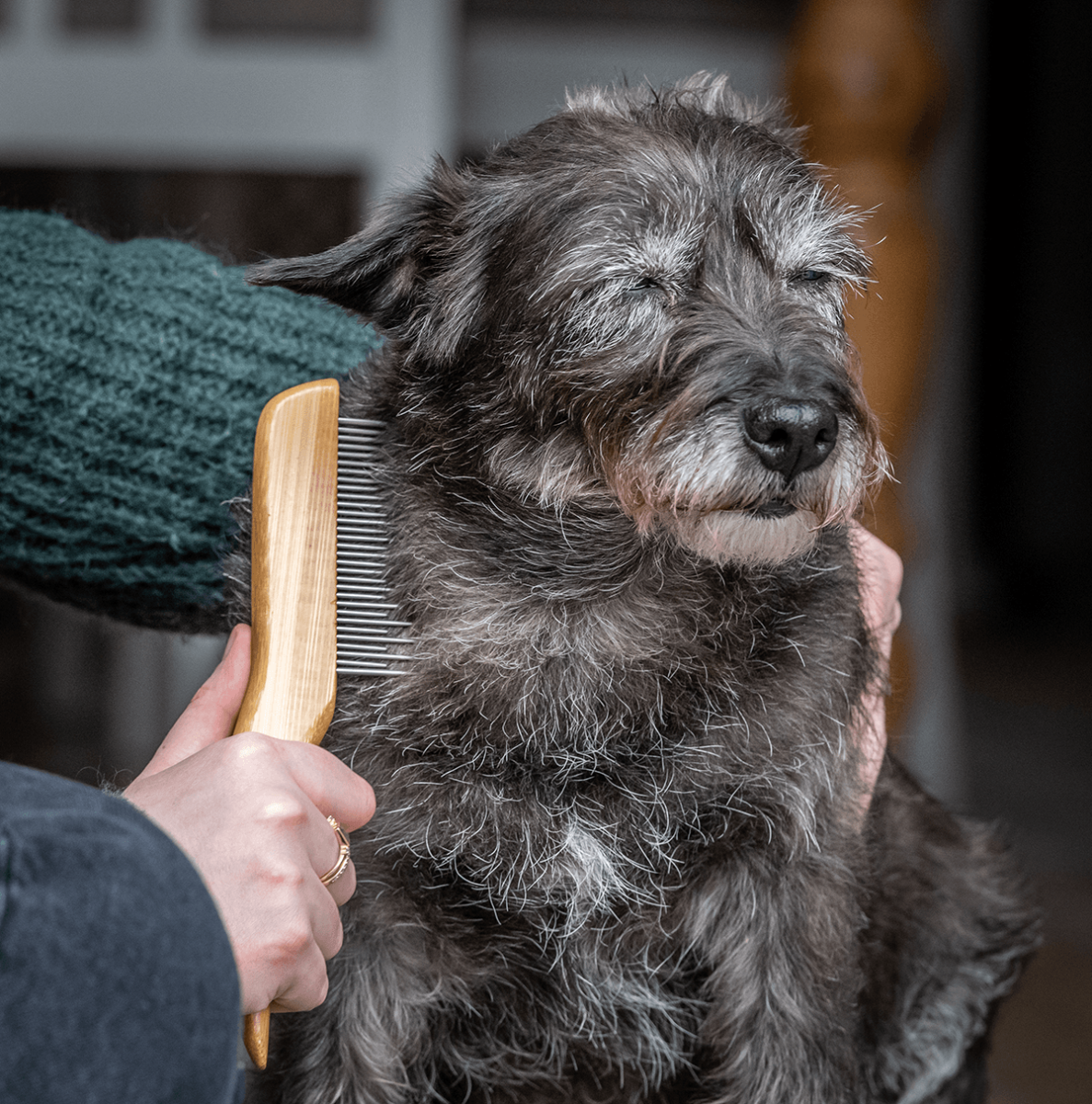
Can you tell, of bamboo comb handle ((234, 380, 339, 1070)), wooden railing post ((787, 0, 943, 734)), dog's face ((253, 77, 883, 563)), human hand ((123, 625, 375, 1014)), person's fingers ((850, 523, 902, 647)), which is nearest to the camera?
human hand ((123, 625, 375, 1014))

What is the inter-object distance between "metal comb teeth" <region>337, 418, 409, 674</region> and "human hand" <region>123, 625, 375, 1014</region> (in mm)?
289

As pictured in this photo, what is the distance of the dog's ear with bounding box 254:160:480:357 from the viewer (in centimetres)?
117

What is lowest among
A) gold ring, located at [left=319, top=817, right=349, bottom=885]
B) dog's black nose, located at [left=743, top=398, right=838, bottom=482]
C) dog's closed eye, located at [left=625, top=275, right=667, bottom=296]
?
gold ring, located at [left=319, top=817, right=349, bottom=885]

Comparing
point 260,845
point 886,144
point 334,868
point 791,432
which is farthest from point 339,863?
point 886,144

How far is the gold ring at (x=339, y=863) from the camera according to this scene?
851 millimetres

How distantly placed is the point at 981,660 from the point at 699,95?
4989mm

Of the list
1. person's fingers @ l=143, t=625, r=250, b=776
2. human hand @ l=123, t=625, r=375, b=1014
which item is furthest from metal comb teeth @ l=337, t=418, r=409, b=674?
human hand @ l=123, t=625, r=375, b=1014

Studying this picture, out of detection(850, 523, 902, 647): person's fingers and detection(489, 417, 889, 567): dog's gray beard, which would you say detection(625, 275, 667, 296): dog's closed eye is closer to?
detection(489, 417, 889, 567): dog's gray beard

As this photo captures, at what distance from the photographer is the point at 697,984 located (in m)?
1.20

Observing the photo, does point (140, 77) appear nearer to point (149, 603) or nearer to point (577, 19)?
point (577, 19)

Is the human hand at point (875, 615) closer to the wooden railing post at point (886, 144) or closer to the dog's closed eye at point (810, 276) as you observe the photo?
the dog's closed eye at point (810, 276)

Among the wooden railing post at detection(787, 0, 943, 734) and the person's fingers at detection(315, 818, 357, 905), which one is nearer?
the person's fingers at detection(315, 818, 357, 905)

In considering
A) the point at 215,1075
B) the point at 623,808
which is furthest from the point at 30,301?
the point at 215,1075

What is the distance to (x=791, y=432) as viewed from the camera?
984 mm
